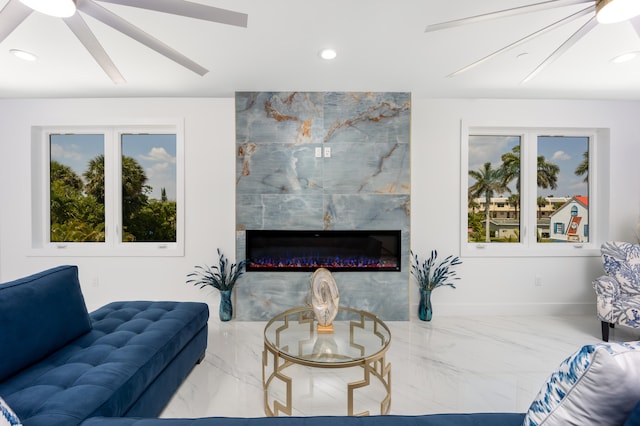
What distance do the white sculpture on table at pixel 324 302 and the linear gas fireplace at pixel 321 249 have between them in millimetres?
1160

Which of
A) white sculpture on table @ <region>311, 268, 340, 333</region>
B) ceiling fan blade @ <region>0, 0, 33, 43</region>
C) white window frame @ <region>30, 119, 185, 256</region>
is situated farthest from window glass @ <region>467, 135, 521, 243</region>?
ceiling fan blade @ <region>0, 0, 33, 43</region>

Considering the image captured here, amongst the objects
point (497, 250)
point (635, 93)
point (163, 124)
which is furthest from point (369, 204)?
Answer: point (635, 93)

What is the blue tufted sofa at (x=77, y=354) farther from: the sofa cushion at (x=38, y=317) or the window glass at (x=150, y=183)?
the window glass at (x=150, y=183)

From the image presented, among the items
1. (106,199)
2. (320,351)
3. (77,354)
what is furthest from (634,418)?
(106,199)

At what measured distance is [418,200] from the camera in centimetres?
328

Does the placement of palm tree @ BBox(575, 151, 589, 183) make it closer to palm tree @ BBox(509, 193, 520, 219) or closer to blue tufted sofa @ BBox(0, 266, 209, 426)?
palm tree @ BBox(509, 193, 520, 219)

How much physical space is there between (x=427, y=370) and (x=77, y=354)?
2144 millimetres

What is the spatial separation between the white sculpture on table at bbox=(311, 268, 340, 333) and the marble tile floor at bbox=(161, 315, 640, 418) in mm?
394

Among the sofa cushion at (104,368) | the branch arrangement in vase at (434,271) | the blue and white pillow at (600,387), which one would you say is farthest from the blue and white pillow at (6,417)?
the branch arrangement in vase at (434,271)

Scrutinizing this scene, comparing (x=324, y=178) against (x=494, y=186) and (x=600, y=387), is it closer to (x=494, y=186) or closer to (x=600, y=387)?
(x=494, y=186)

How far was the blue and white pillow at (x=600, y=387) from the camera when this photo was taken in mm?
670

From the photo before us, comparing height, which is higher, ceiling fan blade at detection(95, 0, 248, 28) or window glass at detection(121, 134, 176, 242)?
ceiling fan blade at detection(95, 0, 248, 28)

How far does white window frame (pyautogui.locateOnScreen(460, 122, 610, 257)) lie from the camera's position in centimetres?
329

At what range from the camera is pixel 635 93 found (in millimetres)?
3043
